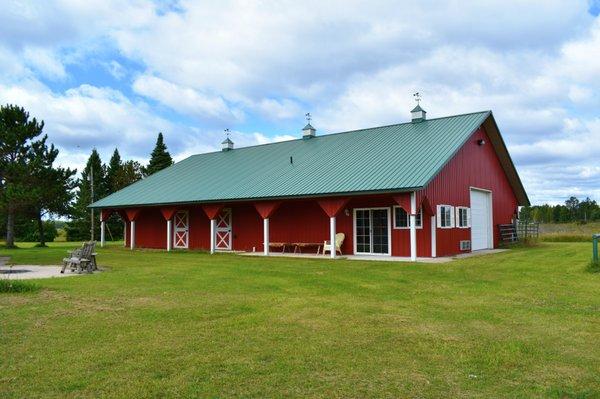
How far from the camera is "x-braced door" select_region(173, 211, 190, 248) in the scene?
79.3ft

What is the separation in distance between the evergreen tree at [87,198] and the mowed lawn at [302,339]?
35.2 meters

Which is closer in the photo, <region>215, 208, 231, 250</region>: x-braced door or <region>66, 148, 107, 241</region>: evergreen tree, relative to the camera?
<region>215, 208, 231, 250</region>: x-braced door

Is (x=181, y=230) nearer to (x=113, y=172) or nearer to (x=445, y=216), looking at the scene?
(x=445, y=216)

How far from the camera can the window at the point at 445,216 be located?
56.9ft

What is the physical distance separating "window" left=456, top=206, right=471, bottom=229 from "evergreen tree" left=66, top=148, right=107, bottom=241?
31217 mm

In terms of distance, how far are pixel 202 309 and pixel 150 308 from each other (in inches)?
30.8

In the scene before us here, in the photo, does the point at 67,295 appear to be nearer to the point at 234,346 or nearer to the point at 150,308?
the point at 150,308

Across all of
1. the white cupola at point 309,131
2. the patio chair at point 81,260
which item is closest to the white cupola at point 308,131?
the white cupola at point 309,131

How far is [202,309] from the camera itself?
741 centimetres

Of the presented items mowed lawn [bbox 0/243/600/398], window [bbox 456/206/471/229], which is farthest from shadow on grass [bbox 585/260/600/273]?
window [bbox 456/206/471/229]

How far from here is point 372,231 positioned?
1833 cm

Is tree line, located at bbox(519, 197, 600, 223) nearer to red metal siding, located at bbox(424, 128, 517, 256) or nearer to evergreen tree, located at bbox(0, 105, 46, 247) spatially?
red metal siding, located at bbox(424, 128, 517, 256)

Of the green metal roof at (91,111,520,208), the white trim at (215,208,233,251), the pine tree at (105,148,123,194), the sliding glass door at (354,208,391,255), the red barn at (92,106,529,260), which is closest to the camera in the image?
the green metal roof at (91,111,520,208)

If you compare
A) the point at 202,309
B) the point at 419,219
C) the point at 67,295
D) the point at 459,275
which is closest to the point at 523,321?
the point at 202,309
